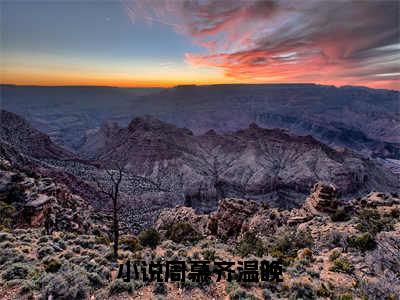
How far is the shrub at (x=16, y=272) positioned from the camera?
28.0 ft

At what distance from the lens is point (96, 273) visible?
917 cm

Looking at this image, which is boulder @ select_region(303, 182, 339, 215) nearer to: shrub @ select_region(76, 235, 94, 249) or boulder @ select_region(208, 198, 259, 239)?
boulder @ select_region(208, 198, 259, 239)

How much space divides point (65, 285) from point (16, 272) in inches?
107

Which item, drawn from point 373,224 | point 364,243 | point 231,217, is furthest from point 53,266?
point 231,217

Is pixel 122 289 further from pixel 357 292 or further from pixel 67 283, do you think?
pixel 357 292

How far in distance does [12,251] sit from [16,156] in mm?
44189

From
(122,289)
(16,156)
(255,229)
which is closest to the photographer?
(122,289)

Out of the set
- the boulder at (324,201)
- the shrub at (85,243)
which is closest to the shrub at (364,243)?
the boulder at (324,201)

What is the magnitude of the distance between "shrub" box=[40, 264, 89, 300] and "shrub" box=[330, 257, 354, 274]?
35.7 feet

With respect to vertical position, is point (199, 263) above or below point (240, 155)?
above

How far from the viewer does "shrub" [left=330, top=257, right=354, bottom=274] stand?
434 inches

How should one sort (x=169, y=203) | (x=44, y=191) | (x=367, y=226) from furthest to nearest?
(x=169, y=203) → (x=44, y=191) → (x=367, y=226)

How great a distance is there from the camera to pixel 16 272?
8.84m

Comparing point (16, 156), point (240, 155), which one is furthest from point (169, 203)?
point (240, 155)
